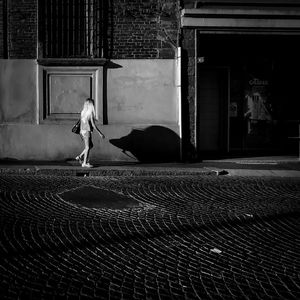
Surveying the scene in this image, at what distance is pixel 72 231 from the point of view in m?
6.01

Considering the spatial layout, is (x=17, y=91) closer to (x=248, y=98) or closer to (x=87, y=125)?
(x=87, y=125)

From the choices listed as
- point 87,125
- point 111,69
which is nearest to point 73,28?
point 111,69

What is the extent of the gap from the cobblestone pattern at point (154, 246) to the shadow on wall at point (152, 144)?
4.98 metres

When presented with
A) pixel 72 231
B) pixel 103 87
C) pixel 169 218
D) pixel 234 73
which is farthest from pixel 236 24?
pixel 72 231

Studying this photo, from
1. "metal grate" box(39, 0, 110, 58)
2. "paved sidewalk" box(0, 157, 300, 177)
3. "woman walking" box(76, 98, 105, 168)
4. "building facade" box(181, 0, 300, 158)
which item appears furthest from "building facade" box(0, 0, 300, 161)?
"building facade" box(181, 0, 300, 158)

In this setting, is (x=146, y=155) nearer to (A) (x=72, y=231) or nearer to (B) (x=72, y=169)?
(B) (x=72, y=169)

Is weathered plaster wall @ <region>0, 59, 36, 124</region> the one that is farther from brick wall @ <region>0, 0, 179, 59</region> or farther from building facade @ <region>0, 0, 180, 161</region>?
brick wall @ <region>0, 0, 179, 59</region>

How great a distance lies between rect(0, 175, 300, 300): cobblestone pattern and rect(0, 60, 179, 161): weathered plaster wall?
196 inches

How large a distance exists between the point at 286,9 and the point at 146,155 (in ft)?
18.9

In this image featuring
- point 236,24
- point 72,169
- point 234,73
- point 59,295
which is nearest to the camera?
point 59,295

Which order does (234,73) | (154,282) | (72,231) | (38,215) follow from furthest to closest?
(234,73), (38,215), (72,231), (154,282)

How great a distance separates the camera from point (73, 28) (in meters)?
14.1

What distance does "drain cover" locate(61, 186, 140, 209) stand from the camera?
770 cm

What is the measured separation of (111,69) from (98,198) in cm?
650
